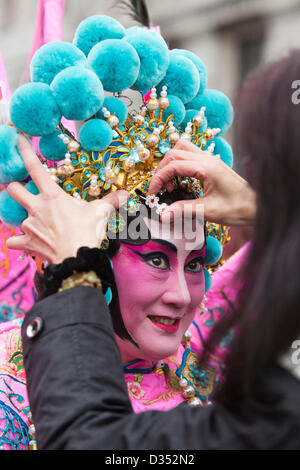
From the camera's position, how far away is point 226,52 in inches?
340

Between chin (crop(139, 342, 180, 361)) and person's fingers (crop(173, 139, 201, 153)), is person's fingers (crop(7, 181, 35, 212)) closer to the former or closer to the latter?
person's fingers (crop(173, 139, 201, 153))

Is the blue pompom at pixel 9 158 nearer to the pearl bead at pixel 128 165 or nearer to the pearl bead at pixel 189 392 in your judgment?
the pearl bead at pixel 128 165

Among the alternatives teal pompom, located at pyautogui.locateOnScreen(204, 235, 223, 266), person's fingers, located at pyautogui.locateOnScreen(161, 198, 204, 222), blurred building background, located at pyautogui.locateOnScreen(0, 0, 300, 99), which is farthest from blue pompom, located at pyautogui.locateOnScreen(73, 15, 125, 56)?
blurred building background, located at pyautogui.locateOnScreen(0, 0, 300, 99)

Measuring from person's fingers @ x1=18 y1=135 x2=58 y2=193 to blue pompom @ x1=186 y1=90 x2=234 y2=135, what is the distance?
0.64 m

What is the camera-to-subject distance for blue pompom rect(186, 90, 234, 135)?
75.8 inches

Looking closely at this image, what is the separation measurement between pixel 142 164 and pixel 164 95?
24 cm

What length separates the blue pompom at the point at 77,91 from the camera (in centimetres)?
153

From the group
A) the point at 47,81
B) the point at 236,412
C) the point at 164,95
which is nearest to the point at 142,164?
the point at 164,95

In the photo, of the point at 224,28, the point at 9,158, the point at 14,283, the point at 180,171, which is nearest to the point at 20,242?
the point at 9,158

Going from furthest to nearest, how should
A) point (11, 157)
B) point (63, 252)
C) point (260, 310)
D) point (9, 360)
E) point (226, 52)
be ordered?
point (226, 52), point (9, 360), point (11, 157), point (63, 252), point (260, 310)

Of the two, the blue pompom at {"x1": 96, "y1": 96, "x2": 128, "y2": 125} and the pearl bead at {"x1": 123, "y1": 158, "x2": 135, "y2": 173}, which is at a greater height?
the blue pompom at {"x1": 96, "y1": 96, "x2": 128, "y2": 125}

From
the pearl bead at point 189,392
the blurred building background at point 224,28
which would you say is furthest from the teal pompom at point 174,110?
the blurred building background at point 224,28

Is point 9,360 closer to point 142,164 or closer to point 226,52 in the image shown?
point 142,164

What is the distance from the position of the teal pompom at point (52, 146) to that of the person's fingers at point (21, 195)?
146mm
